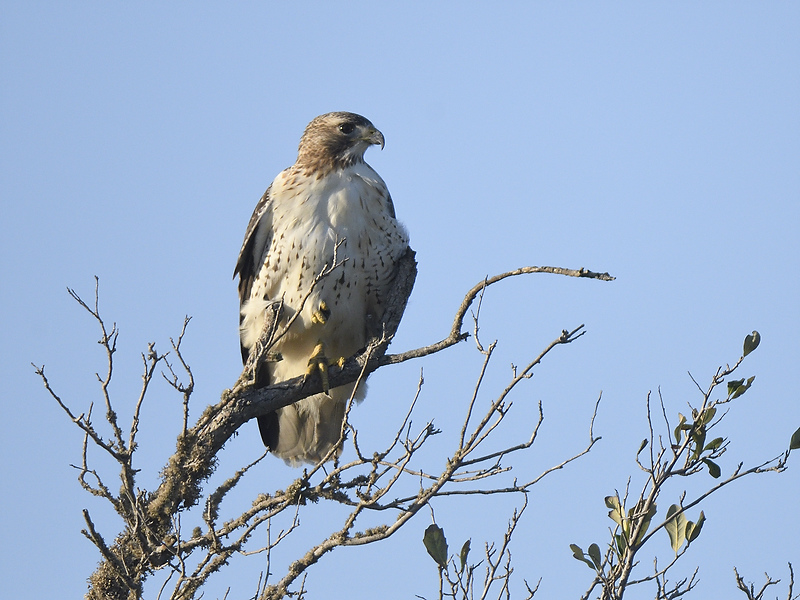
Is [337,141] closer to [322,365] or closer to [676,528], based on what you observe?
[322,365]

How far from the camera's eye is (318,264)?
5.64 meters

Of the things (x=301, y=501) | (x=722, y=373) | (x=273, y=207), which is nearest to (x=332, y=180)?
(x=273, y=207)

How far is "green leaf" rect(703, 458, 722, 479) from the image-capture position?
3945 mm

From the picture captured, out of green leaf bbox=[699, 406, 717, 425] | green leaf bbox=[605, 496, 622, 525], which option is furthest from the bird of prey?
green leaf bbox=[699, 406, 717, 425]

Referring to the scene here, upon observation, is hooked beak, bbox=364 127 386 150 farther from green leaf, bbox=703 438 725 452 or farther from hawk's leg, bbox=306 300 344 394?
green leaf, bbox=703 438 725 452

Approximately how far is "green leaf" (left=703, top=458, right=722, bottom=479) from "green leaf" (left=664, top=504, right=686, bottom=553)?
201 millimetres

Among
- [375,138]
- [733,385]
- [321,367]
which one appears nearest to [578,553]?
[733,385]

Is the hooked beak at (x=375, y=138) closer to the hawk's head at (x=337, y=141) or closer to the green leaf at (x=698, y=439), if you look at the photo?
the hawk's head at (x=337, y=141)

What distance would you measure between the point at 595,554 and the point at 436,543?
666 millimetres

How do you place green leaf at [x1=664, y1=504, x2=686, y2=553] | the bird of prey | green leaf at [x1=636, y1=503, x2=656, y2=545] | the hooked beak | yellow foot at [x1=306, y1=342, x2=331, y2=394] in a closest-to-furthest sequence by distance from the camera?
green leaf at [x1=636, y1=503, x2=656, y2=545]
green leaf at [x1=664, y1=504, x2=686, y2=553]
yellow foot at [x1=306, y1=342, x2=331, y2=394]
the bird of prey
the hooked beak

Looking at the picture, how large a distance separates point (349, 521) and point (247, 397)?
125 cm

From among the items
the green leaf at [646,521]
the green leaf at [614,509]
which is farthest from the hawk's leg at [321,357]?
the green leaf at [646,521]

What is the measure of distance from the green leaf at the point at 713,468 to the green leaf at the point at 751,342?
49cm

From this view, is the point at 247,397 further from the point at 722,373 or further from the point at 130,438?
the point at 722,373
